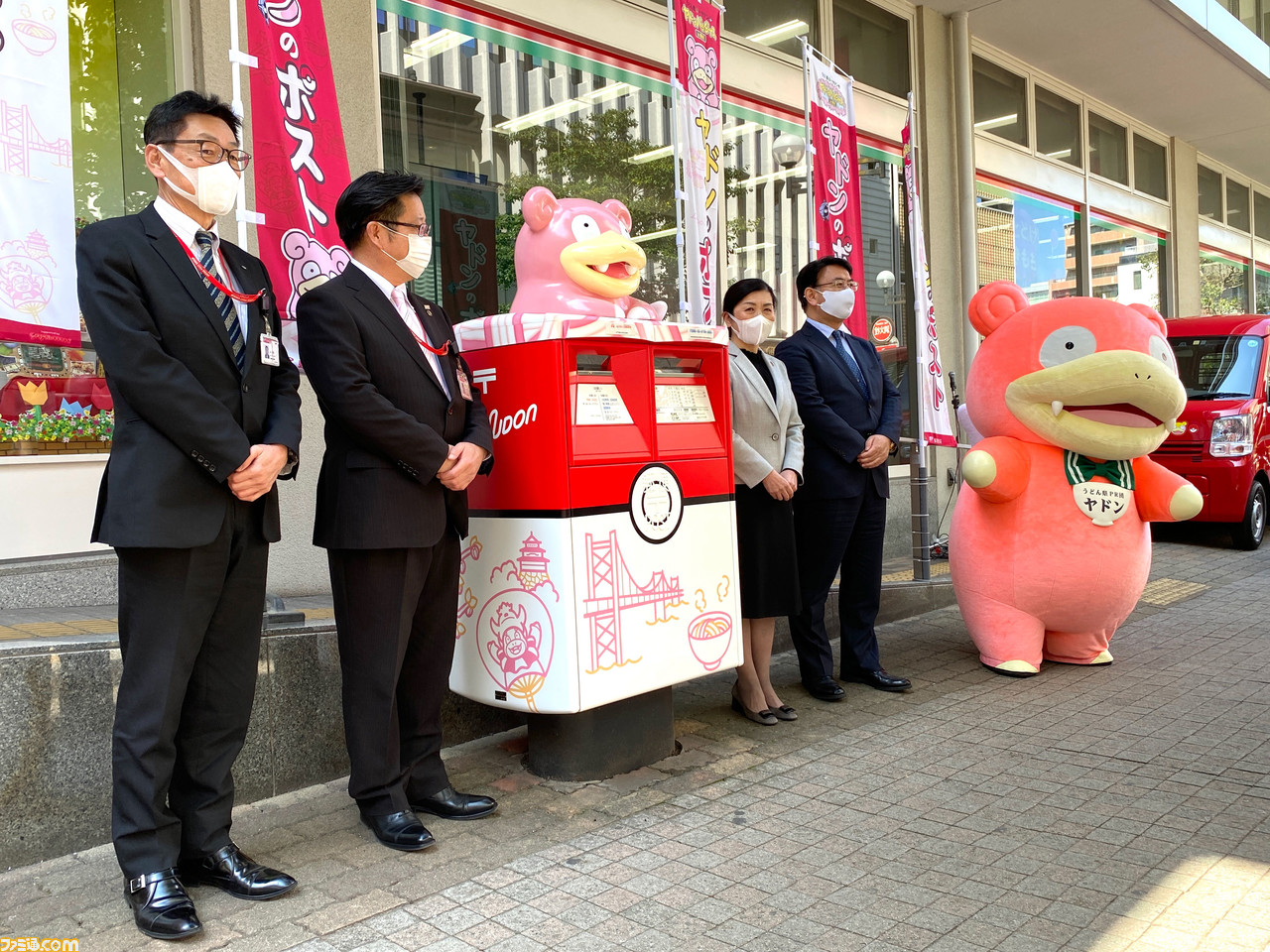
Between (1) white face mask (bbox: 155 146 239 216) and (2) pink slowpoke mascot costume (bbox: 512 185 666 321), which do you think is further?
(2) pink slowpoke mascot costume (bbox: 512 185 666 321)

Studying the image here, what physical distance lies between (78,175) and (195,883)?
363cm

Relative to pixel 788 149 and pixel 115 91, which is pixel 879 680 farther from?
pixel 788 149

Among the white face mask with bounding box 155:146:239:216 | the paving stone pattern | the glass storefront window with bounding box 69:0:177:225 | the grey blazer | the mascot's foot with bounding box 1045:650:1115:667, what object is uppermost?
the glass storefront window with bounding box 69:0:177:225

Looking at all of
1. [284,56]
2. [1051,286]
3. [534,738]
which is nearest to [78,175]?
[284,56]

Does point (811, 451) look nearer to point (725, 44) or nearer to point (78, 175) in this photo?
point (78, 175)

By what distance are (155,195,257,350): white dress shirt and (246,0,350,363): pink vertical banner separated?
728 millimetres

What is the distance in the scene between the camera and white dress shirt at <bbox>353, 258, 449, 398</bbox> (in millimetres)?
3289

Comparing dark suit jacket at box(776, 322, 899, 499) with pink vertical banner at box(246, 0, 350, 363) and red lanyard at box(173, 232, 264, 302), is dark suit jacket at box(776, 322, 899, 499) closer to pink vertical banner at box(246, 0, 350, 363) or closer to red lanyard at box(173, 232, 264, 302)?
pink vertical banner at box(246, 0, 350, 363)

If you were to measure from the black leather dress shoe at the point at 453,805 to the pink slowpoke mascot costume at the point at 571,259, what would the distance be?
5.59 feet

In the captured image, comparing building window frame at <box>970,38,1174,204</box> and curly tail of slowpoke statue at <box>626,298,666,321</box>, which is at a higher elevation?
building window frame at <box>970,38,1174,204</box>

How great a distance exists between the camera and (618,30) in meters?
7.34

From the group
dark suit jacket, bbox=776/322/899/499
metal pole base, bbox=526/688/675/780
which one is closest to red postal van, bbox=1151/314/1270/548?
dark suit jacket, bbox=776/322/899/499

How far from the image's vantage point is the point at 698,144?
548 cm

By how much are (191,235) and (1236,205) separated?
1948 centimetres
